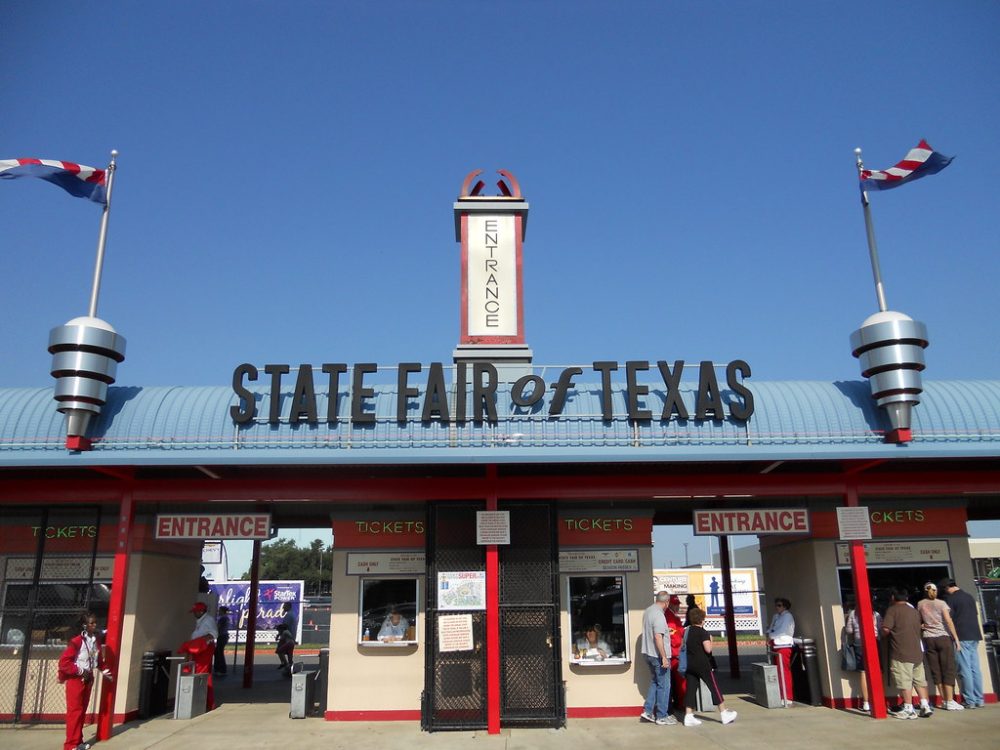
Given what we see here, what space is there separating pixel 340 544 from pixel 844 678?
840cm

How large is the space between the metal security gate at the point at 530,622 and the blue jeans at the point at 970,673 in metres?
6.29

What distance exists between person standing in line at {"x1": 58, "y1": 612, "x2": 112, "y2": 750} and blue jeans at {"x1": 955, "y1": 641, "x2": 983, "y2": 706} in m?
12.7

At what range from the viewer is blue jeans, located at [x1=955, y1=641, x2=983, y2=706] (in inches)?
465

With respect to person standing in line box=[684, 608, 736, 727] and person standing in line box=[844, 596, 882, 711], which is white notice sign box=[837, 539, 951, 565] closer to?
person standing in line box=[844, 596, 882, 711]

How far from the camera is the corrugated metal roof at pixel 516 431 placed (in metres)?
11.1

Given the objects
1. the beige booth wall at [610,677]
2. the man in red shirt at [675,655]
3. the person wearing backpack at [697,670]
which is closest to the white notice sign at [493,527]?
the beige booth wall at [610,677]

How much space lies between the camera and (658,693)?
37.2 ft

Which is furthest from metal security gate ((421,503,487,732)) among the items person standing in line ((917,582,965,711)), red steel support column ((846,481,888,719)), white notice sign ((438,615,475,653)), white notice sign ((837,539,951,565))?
person standing in line ((917,582,965,711))

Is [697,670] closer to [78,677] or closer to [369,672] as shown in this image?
[369,672]

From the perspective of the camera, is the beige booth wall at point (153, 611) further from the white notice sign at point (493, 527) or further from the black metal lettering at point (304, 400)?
the white notice sign at point (493, 527)

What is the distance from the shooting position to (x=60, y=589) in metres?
12.8

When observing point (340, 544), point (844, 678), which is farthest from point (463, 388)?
point (844, 678)

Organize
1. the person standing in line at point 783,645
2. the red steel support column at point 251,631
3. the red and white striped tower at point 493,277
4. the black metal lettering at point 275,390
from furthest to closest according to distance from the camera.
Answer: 1. the red steel support column at point 251,631
2. the red and white striped tower at point 493,277
3. the person standing in line at point 783,645
4. the black metal lettering at point 275,390

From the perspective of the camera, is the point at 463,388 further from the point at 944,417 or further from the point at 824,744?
the point at 944,417
